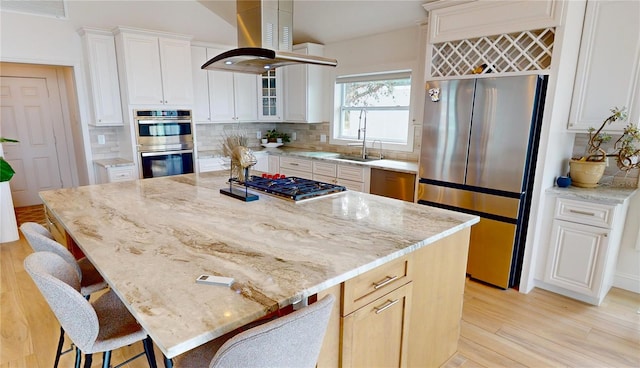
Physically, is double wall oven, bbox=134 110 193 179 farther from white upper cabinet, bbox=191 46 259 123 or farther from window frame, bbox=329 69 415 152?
window frame, bbox=329 69 415 152

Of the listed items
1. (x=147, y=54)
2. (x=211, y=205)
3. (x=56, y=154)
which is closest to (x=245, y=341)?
(x=211, y=205)

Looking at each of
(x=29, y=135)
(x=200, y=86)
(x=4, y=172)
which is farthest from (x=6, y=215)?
(x=200, y=86)

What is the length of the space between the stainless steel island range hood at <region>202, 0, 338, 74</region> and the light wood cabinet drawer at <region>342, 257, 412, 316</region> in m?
1.59

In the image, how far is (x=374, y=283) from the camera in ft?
4.59

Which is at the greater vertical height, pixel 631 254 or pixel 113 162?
pixel 113 162

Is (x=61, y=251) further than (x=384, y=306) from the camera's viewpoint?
Yes

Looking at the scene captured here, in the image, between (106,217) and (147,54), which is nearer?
(106,217)

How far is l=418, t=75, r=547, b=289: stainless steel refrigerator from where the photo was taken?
2.67 meters

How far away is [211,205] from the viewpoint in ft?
6.88

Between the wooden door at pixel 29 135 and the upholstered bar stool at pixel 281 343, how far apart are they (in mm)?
6093

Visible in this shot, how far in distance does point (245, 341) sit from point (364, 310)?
0.63 metres

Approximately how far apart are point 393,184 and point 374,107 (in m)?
1.33

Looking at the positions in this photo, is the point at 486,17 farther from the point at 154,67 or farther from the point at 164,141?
the point at 164,141

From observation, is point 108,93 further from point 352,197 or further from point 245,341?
point 245,341
